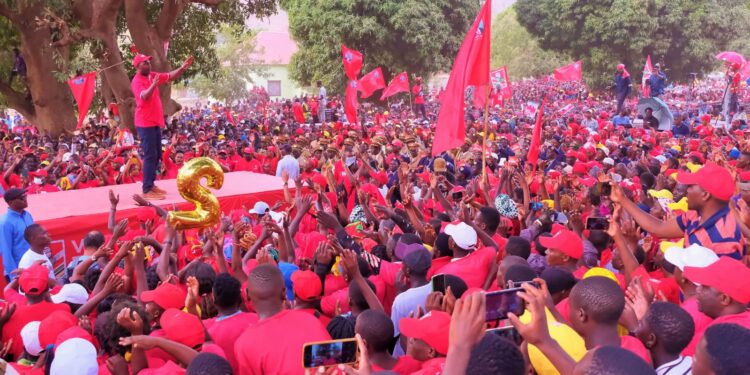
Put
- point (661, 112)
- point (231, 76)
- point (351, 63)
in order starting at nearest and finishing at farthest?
1. point (661, 112)
2. point (351, 63)
3. point (231, 76)

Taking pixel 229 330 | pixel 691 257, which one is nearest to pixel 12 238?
pixel 229 330

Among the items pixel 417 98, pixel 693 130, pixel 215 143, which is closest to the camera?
pixel 215 143

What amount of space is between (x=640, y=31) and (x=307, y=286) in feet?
114

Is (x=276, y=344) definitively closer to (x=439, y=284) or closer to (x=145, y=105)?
(x=439, y=284)

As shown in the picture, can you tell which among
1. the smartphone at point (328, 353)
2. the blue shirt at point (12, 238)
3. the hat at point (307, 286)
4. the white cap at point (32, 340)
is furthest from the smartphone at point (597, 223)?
the blue shirt at point (12, 238)

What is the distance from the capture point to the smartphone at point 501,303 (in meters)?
2.93

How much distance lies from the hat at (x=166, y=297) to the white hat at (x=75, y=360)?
0.76 metres

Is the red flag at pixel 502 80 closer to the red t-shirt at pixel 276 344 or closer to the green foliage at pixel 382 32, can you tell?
the green foliage at pixel 382 32

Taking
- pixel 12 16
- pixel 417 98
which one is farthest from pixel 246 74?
pixel 12 16

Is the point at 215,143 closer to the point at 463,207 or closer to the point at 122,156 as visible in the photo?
the point at 122,156

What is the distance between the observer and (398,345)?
411 centimetres

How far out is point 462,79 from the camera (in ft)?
26.1

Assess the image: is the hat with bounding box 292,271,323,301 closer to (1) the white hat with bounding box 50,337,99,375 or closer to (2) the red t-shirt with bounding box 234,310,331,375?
(2) the red t-shirt with bounding box 234,310,331,375

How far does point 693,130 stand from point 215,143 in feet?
36.7
